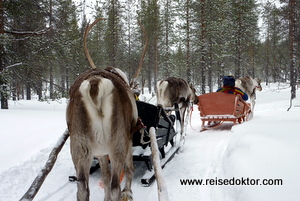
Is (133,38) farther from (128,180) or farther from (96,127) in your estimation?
(96,127)

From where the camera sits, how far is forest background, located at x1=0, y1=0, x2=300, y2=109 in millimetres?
10203

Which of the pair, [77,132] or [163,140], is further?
[163,140]

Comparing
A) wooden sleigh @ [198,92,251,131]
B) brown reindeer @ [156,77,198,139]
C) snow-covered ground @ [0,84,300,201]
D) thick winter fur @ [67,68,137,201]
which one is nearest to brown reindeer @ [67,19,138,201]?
thick winter fur @ [67,68,137,201]

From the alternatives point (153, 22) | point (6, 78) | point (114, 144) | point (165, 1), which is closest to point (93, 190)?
point (114, 144)

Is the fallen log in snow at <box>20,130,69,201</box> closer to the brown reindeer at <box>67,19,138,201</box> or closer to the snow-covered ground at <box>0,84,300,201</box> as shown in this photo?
the brown reindeer at <box>67,19,138,201</box>

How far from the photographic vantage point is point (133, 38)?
30.7m

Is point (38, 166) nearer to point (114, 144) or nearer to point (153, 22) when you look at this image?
point (114, 144)

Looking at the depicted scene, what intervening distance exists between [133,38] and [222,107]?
24806mm

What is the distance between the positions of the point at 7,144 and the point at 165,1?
1167 inches

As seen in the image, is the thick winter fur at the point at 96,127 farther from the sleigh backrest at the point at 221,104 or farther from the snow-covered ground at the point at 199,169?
the sleigh backrest at the point at 221,104

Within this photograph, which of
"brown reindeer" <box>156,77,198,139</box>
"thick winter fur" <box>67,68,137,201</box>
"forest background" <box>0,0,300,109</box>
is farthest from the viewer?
"forest background" <box>0,0,300,109</box>

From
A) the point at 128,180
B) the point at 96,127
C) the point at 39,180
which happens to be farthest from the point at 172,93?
the point at 39,180

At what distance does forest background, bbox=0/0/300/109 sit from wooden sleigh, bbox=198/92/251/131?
1525 millimetres

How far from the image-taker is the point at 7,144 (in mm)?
4633
